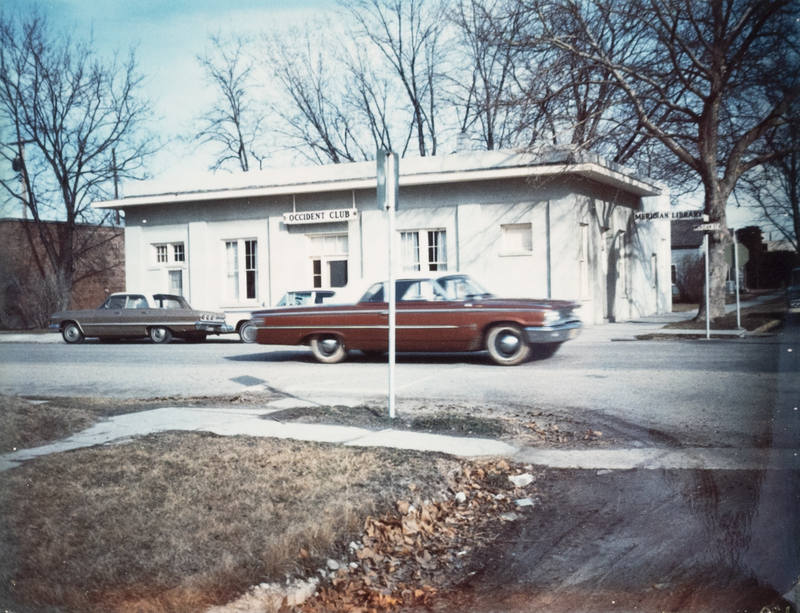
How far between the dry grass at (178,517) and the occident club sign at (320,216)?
1785 cm

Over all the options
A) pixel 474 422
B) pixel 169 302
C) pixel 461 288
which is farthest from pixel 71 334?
pixel 474 422

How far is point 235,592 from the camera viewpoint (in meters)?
3.34

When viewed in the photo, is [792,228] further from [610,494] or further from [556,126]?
[556,126]

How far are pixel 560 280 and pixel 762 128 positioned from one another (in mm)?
15950

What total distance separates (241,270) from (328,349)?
12.4 m

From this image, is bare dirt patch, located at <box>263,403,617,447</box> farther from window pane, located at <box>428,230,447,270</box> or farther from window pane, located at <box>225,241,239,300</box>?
window pane, located at <box>225,241,239,300</box>

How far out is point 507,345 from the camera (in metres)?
12.1

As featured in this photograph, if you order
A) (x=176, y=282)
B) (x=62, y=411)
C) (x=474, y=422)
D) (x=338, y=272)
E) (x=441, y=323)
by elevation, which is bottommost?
(x=474, y=422)

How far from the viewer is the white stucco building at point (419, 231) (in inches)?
825

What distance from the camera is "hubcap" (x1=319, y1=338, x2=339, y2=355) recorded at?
13.4 metres

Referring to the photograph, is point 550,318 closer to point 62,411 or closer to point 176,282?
point 62,411

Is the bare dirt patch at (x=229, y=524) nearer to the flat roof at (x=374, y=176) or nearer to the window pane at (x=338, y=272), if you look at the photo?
the flat roof at (x=374, y=176)

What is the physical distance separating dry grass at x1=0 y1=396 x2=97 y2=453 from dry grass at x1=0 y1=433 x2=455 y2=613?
538mm

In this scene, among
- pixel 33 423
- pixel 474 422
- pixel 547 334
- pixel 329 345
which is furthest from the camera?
pixel 329 345
